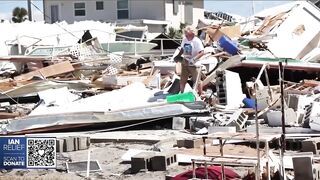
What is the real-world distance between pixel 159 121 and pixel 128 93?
5.23 ft

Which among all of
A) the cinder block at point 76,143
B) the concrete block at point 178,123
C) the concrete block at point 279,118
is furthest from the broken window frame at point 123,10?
the cinder block at point 76,143

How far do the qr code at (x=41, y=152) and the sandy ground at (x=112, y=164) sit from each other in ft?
0.41

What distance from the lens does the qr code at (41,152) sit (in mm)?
8305

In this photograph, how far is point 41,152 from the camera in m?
8.48

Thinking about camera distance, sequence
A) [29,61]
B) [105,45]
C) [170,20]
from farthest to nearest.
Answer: [170,20] → [105,45] → [29,61]

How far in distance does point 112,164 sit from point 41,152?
1090mm

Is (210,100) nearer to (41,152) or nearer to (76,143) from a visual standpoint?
(76,143)

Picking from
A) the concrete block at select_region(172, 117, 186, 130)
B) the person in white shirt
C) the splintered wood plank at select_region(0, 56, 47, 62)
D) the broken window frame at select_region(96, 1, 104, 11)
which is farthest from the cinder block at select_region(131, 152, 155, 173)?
the broken window frame at select_region(96, 1, 104, 11)

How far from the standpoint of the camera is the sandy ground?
8312mm

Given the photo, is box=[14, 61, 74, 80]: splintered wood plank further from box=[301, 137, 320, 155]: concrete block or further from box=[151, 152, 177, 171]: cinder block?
box=[301, 137, 320, 155]: concrete block

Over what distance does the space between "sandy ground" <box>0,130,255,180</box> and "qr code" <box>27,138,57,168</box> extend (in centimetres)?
13

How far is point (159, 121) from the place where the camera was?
11.9 m

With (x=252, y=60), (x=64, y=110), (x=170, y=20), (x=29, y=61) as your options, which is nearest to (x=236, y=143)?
(x=64, y=110)

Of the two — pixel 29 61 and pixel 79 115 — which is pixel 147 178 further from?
pixel 29 61
